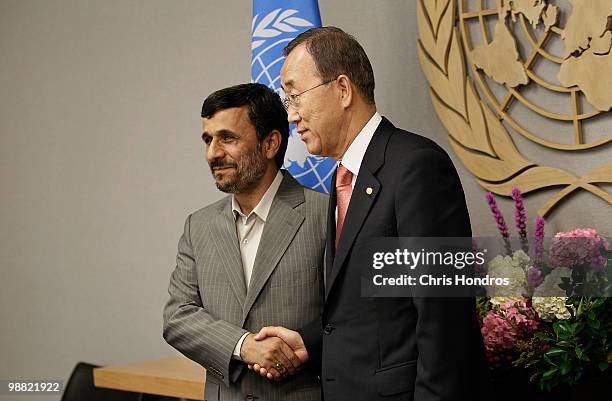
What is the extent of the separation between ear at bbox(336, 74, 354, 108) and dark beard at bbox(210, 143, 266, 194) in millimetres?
493

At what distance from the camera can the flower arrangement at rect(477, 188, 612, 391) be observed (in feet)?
6.91

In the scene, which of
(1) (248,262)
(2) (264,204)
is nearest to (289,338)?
(1) (248,262)

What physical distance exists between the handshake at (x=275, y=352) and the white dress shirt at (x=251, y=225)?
9.5 inches

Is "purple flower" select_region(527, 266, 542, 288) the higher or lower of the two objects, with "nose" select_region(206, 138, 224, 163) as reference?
lower

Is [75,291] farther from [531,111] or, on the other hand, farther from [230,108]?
[531,111]

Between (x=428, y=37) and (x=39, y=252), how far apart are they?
8.42 ft

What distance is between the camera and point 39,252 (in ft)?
14.5

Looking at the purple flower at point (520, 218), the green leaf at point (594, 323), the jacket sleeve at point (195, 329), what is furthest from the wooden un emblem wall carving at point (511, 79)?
the jacket sleeve at point (195, 329)

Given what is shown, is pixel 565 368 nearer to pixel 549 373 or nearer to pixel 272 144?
pixel 549 373

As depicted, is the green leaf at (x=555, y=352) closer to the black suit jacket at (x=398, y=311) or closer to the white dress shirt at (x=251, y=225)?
the black suit jacket at (x=398, y=311)

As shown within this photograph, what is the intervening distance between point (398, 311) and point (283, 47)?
1.27 meters

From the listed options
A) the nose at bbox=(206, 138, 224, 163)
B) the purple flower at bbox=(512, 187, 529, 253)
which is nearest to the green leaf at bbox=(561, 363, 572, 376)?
the purple flower at bbox=(512, 187, 529, 253)

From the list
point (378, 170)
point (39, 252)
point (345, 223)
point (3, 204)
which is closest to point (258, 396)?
point (345, 223)

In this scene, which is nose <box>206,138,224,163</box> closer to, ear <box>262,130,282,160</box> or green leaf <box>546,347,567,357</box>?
ear <box>262,130,282,160</box>
